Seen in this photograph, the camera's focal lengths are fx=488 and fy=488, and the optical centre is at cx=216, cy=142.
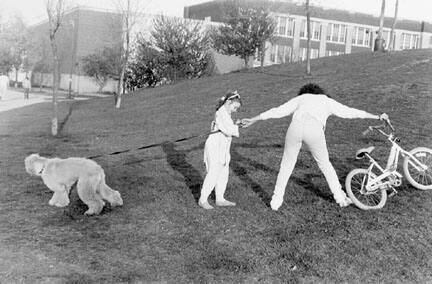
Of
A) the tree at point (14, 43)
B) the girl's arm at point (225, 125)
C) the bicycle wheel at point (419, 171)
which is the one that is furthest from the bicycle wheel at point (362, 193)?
the tree at point (14, 43)

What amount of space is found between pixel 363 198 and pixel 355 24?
67517 millimetres

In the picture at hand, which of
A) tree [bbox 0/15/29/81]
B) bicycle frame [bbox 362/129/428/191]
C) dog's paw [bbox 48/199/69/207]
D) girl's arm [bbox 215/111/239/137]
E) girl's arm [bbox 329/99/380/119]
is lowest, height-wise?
dog's paw [bbox 48/199/69/207]

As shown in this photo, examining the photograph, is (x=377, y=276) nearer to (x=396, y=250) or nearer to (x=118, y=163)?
(x=396, y=250)

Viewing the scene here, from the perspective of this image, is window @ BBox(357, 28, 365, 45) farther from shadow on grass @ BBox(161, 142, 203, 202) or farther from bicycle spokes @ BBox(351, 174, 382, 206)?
bicycle spokes @ BBox(351, 174, 382, 206)

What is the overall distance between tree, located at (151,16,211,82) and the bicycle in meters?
34.1

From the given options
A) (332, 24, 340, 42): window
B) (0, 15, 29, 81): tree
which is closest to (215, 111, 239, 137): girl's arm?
(0, 15, 29, 81): tree

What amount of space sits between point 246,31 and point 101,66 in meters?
15.8

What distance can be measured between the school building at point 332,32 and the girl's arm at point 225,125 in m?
59.4

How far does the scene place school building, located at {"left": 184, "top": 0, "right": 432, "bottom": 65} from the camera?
221 ft

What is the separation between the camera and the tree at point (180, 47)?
131ft

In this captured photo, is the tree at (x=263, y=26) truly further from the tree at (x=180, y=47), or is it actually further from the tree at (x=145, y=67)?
the tree at (x=145, y=67)

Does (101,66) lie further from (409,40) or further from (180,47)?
(409,40)

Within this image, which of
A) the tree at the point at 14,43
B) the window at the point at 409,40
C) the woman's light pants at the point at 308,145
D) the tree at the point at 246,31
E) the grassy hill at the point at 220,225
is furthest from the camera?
the window at the point at 409,40

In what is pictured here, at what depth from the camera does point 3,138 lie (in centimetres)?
1542
